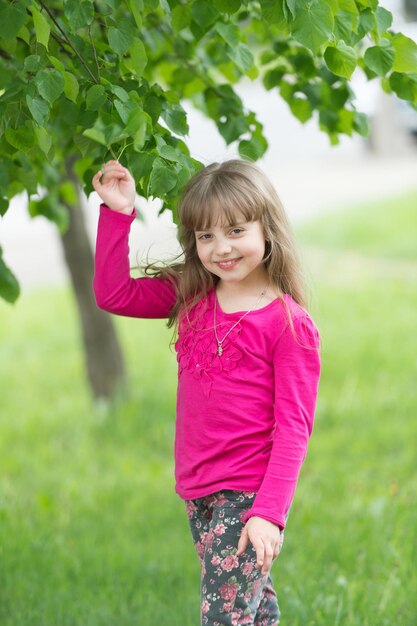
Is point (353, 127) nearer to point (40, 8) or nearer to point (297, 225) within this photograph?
point (40, 8)

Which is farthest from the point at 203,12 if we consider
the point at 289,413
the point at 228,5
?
the point at 289,413

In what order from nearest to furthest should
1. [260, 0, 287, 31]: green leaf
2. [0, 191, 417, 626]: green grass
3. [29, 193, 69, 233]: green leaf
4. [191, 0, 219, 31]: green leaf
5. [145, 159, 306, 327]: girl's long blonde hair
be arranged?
[260, 0, 287, 31]: green leaf → [145, 159, 306, 327]: girl's long blonde hair → [191, 0, 219, 31]: green leaf → [0, 191, 417, 626]: green grass → [29, 193, 69, 233]: green leaf

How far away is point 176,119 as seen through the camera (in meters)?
2.49

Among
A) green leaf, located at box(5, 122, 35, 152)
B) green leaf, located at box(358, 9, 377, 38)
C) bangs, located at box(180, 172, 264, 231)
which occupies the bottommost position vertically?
bangs, located at box(180, 172, 264, 231)

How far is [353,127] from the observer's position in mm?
3145

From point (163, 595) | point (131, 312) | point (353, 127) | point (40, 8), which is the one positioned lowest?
point (163, 595)

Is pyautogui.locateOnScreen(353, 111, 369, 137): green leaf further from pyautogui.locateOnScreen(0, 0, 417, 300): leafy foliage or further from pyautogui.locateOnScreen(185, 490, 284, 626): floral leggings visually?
pyautogui.locateOnScreen(185, 490, 284, 626): floral leggings

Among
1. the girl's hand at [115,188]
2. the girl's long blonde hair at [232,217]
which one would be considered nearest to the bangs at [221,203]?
the girl's long blonde hair at [232,217]

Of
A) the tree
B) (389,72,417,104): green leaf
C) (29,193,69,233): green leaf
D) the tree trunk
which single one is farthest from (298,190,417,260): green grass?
(389,72,417,104): green leaf

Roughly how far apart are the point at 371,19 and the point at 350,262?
24.6 ft

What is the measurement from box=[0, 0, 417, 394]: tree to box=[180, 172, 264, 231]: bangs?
0.16 feet

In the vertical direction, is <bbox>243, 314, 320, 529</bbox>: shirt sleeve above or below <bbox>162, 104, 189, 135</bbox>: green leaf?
below

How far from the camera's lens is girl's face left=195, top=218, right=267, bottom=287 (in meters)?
2.25

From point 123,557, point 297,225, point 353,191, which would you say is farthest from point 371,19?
point 353,191
